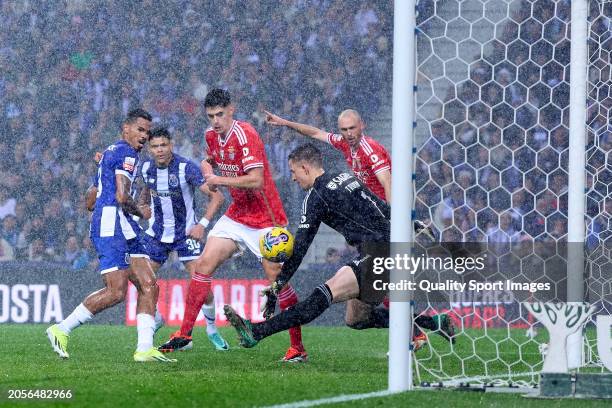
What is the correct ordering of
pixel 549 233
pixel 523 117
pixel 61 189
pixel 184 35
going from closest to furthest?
pixel 549 233 → pixel 523 117 → pixel 61 189 → pixel 184 35

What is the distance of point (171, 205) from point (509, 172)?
18.3ft

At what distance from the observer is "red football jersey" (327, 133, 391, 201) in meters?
8.60

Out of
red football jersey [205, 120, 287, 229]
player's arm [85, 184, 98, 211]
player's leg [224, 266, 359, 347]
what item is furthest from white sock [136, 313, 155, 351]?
player's arm [85, 184, 98, 211]

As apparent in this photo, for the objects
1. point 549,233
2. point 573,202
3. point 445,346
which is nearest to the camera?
point 573,202

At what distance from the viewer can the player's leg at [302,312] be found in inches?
274

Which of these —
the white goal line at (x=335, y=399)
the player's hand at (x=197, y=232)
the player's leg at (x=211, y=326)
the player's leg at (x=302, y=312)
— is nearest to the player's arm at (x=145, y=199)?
the player's hand at (x=197, y=232)

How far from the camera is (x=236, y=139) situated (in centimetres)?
854

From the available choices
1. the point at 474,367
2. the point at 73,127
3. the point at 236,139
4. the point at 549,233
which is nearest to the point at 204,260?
the point at 236,139

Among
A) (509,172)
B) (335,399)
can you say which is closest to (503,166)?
(509,172)

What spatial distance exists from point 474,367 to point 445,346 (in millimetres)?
2126

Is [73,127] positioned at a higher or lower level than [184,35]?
lower

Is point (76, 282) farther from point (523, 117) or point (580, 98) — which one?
point (580, 98)

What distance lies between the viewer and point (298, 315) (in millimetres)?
7133

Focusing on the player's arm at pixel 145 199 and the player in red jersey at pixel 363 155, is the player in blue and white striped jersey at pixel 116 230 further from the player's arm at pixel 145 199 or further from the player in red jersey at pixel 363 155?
Answer: the player's arm at pixel 145 199
